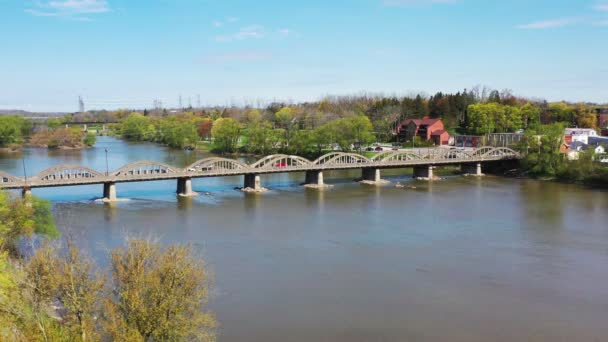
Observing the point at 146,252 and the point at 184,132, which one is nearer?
the point at 146,252

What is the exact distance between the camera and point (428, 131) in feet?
184

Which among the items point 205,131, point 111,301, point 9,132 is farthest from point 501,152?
point 9,132

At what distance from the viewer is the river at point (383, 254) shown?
1284 centimetres

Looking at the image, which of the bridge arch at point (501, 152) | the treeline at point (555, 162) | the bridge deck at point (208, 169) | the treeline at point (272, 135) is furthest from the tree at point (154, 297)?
the treeline at point (272, 135)

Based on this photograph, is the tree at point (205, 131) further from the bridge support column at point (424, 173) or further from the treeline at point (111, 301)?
the treeline at point (111, 301)

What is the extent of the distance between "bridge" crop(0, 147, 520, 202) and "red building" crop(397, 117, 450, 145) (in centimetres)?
1351

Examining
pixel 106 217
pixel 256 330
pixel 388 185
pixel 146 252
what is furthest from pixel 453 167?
pixel 146 252

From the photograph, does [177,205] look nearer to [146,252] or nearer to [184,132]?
[146,252]

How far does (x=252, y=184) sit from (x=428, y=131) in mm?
29581

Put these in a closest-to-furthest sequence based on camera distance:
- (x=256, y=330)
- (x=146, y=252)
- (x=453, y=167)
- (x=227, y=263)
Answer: (x=146, y=252) → (x=256, y=330) → (x=227, y=263) → (x=453, y=167)

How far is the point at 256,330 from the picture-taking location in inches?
488

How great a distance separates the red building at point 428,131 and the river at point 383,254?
893 inches

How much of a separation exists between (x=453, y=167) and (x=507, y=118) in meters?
16.8

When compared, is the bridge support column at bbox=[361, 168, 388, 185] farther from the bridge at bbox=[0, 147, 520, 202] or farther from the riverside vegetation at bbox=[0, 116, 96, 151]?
the riverside vegetation at bbox=[0, 116, 96, 151]
